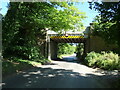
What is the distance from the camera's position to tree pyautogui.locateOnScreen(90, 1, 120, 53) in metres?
10.8

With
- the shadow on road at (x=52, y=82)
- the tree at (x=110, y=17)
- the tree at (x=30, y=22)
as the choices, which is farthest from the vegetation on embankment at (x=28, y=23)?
the tree at (x=110, y=17)

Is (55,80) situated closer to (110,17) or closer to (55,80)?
(55,80)

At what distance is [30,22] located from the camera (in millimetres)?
24391

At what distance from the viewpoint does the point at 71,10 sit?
1061 inches

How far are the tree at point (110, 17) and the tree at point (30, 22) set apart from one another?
938 cm

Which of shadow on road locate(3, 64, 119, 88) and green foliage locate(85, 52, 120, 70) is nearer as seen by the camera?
shadow on road locate(3, 64, 119, 88)

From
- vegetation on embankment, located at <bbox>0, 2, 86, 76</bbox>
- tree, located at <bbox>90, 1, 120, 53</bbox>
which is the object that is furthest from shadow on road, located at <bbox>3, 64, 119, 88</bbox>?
vegetation on embankment, located at <bbox>0, 2, 86, 76</bbox>

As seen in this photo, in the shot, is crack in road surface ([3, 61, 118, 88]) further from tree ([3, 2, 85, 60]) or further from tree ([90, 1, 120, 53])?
tree ([3, 2, 85, 60])

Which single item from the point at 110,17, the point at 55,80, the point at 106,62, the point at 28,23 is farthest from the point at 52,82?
the point at 28,23

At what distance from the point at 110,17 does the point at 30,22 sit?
14346 mm

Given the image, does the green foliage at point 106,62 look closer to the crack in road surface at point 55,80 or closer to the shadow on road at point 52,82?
the crack in road surface at point 55,80

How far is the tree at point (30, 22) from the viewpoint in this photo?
19767mm

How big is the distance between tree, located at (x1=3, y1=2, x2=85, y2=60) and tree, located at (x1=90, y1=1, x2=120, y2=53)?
9381 mm

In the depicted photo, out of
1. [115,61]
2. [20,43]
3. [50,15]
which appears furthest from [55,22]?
[115,61]
